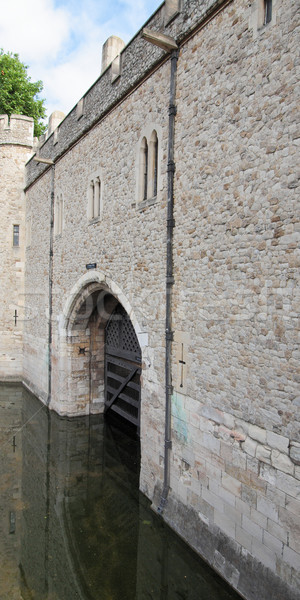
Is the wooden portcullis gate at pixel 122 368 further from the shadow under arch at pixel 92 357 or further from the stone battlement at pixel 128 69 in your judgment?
the stone battlement at pixel 128 69

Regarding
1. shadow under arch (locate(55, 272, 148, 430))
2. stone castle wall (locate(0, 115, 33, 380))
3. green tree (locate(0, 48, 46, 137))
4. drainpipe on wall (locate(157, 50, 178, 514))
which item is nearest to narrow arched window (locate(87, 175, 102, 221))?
shadow under arch (locate(55, 272, 148, 430))

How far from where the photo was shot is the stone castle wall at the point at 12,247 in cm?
1449

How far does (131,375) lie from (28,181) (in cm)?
851

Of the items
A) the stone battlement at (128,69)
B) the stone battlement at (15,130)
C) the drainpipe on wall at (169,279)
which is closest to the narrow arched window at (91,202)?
the stone battlement at (128,69)

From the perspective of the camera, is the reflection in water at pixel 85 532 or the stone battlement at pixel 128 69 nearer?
the reflection in water at pixel 85 532

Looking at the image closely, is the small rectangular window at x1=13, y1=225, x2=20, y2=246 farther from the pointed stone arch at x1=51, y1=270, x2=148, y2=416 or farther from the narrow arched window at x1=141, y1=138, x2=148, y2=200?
the narrow arched window at x1=141, y1=138, x2=148, y2=200

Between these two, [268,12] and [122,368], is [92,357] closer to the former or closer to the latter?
[122,368]

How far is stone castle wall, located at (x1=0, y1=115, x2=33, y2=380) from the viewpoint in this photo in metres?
14.5

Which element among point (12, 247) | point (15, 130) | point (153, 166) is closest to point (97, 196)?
point (153, 166)

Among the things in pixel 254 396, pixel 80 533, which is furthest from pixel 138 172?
pixel 80 533

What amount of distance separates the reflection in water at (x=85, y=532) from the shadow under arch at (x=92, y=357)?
4.31 ft

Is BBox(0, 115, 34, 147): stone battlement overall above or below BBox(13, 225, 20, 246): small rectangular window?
above

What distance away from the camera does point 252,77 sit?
4309 mm

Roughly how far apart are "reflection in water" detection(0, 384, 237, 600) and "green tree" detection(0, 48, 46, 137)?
1547 cm
